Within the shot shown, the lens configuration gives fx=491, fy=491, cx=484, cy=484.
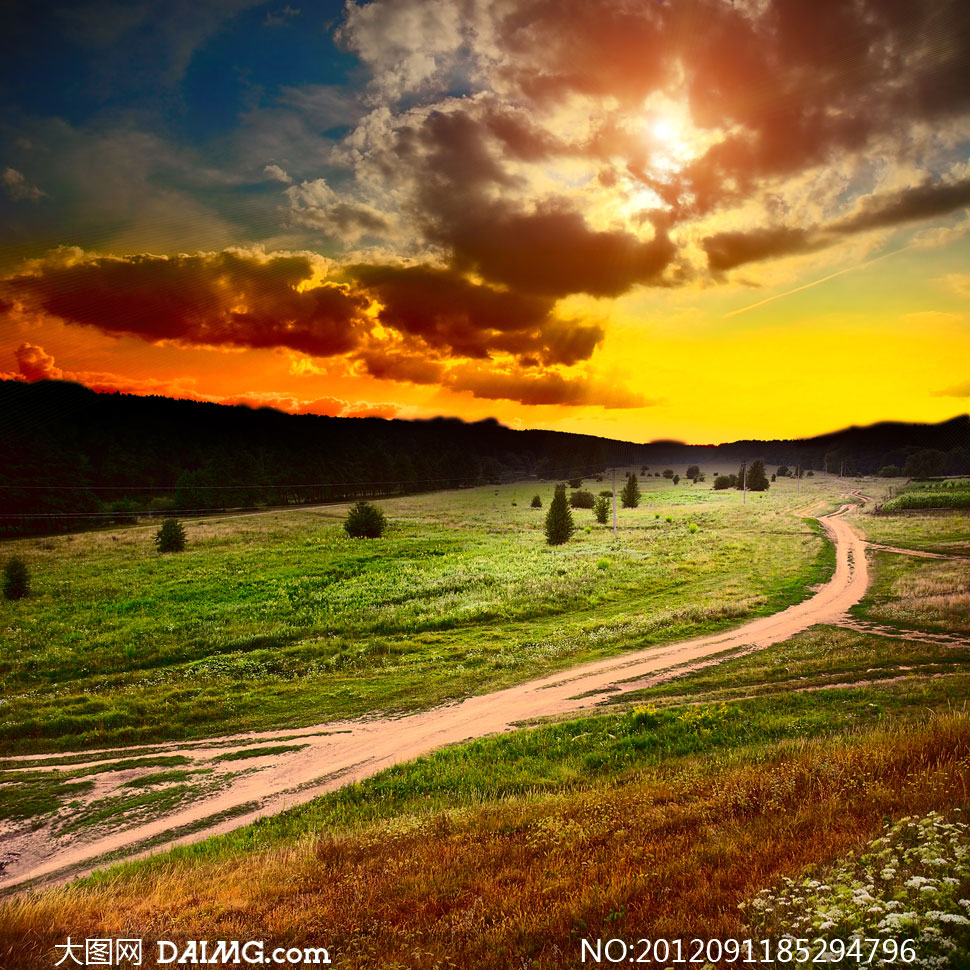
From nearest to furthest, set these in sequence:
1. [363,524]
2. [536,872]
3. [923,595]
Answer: [536,872] → [923,595] → [363,524]

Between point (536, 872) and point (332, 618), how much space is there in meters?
25.6

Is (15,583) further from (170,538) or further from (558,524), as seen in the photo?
(558,524)

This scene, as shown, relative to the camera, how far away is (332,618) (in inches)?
1190

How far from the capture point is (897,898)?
452 cm

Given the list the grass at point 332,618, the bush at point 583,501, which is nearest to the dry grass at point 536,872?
the grass at point 332,618

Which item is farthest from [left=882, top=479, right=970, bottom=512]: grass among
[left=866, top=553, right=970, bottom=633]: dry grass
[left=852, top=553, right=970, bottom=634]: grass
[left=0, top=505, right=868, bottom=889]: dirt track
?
[left=0, top=505, right=868, bottom=889]: dirt track

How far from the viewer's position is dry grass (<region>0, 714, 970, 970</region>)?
5508 mm

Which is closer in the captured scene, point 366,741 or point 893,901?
point 893,901

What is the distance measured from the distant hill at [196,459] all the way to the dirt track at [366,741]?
78387 millimetres

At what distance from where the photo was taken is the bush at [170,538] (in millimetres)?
55906

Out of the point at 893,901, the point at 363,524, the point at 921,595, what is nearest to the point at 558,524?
the point at 363,524

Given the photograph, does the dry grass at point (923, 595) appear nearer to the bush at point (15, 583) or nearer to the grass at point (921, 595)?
the grass at point (921, 595)

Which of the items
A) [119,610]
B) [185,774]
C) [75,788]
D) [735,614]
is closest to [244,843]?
[185,774]

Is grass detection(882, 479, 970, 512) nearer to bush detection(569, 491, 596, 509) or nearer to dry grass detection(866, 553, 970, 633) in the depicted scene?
dry grass detection(866, 553, 970, 633)
